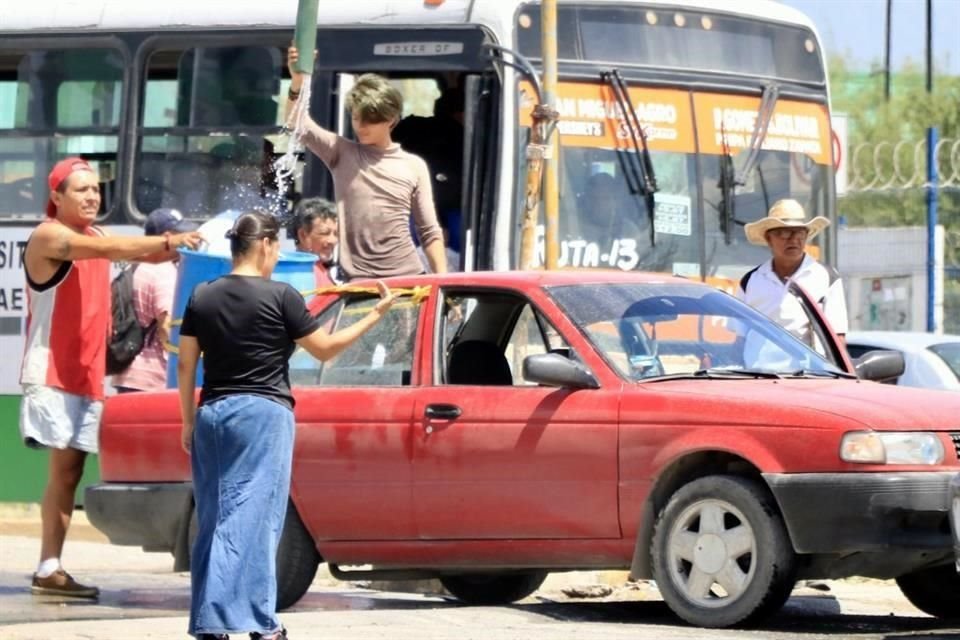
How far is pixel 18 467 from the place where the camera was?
1644 centimetres

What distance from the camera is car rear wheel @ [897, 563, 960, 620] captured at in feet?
33.3

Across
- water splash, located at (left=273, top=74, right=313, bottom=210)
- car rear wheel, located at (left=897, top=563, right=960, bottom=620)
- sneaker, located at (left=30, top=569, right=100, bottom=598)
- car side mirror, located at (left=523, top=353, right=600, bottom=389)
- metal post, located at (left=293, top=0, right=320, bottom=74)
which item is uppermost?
metal post, located at (left=293, top=0, right=320, bottom=74)

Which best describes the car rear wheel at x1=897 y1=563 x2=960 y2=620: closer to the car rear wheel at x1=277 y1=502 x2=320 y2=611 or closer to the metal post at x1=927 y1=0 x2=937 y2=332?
the car rear wheel at x1=277 y1=502 x2=320 y2=611

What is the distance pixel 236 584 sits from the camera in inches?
322

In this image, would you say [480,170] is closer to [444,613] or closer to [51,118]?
[51,118]

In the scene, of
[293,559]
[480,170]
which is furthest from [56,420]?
[480,170]

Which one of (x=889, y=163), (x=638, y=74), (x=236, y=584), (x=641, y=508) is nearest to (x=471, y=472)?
(x=641, y=508)

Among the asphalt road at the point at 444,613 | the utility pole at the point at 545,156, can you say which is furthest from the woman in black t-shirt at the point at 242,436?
the utility pole at the point at 545,156

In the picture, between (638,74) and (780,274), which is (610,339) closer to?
(780,274)

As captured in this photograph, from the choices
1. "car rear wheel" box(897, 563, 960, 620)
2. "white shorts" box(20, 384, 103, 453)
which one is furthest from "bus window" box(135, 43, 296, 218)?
"car rear wheel" box(897, 563, 960, 620)

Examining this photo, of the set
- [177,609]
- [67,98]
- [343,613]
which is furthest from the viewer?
[67,98]

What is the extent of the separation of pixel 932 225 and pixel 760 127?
5.31 m

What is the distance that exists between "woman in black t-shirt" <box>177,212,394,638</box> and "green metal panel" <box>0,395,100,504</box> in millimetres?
8161

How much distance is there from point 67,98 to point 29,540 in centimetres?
322
